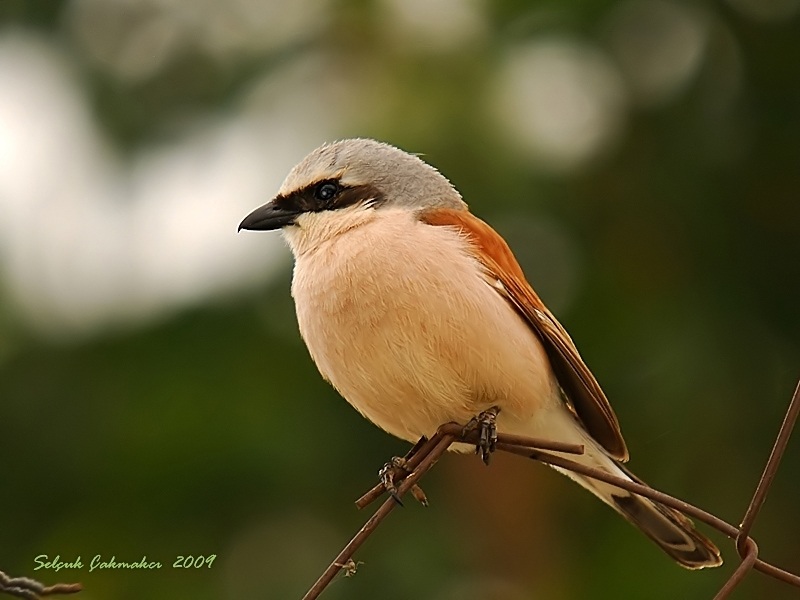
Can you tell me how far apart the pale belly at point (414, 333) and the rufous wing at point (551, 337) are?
76 mm

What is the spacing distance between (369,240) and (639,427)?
8.43 ft

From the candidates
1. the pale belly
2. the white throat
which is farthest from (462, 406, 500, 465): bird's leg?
the white throat

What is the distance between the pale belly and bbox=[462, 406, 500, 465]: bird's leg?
0.09 m

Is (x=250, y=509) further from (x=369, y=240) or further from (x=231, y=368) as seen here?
(x=369, y=240)

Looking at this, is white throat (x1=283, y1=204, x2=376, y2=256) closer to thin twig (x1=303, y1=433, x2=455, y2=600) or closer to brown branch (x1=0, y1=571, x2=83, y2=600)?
thin twig (x1=303, y1=433, x2=455, y2=600)

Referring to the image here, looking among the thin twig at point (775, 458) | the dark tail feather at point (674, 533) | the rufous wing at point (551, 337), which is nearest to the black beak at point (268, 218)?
the rufous wing at point (551, 337)

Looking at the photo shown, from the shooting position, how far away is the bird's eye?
3717 mm

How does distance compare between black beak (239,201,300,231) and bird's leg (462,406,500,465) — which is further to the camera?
black beak (239,201,300,231)

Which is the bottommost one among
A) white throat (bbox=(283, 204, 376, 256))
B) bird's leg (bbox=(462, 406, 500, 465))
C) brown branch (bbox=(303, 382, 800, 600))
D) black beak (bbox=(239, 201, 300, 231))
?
bird's leg (bbox=(462, 406, 500, 465))

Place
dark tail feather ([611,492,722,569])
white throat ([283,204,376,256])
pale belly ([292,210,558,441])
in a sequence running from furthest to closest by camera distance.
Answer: white throat ([283,204,376,256]), dark tail feather ([611,492,722,569]), pale belly ([292,210,558,441])

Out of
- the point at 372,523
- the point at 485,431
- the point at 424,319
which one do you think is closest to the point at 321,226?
the point at 424,319

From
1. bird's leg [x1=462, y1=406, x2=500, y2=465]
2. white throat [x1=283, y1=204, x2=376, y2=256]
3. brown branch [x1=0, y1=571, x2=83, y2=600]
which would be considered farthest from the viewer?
white throat [x1=283, y1=204, x2=376, y2=256]

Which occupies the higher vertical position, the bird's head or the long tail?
the bird's head

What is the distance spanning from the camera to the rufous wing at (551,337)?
3432mm
